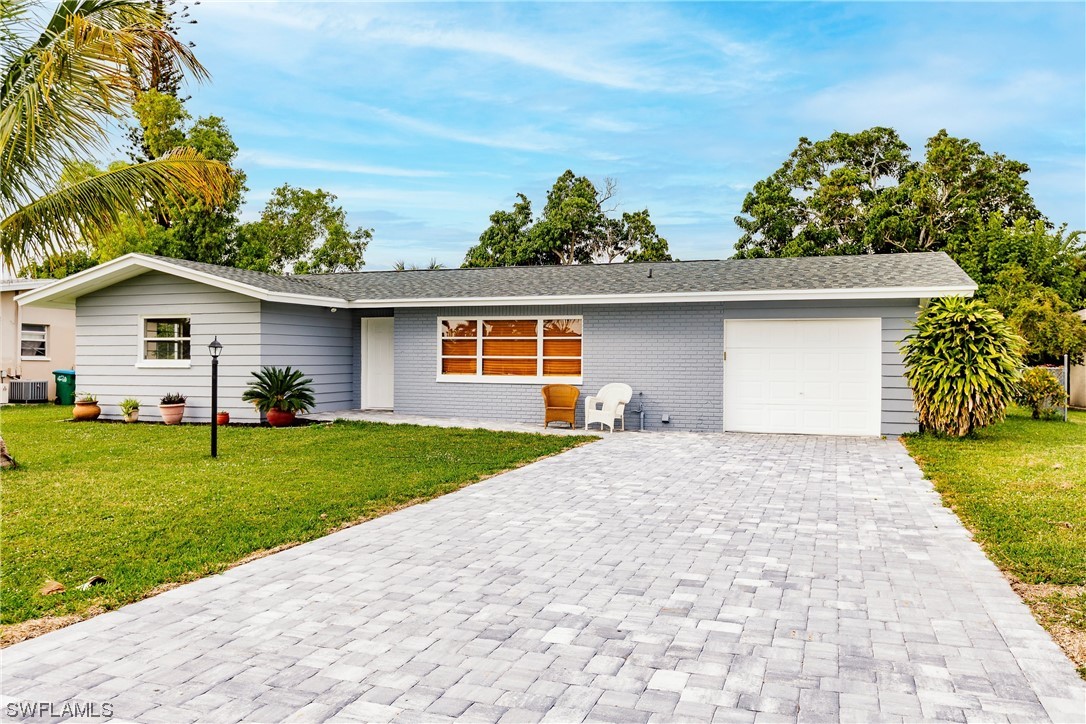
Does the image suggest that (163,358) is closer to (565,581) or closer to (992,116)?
(565,581)

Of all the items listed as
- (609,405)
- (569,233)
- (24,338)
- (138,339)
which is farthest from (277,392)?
A: (569,233)

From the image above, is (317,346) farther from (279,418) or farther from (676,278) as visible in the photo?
(676,278)

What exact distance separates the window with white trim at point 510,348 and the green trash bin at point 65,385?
10.6m

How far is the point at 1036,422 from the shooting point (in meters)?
15.5

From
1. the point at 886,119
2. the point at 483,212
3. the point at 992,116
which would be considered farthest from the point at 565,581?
the point at 886,119

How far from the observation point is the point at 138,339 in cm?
1541

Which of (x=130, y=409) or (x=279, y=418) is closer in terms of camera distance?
(x=279, y=418)

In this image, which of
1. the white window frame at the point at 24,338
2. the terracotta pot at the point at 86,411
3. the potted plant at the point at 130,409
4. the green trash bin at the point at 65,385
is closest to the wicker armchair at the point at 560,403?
the potted plant at the point at 130,409

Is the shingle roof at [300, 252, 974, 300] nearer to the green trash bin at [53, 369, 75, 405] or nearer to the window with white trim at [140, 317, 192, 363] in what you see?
the window with white trim at [140, 317, 192, 363]

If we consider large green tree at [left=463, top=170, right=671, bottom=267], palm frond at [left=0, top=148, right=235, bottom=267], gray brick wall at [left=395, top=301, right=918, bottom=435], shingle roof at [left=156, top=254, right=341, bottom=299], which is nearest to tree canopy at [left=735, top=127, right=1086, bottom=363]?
large green tree at [left=463, top=170, right=671, bottom=267]

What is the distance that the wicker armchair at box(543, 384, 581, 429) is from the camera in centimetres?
1409

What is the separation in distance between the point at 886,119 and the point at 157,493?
3275 centimetres

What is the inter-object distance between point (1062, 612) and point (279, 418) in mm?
12370

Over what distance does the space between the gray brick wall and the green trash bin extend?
10872 mm
